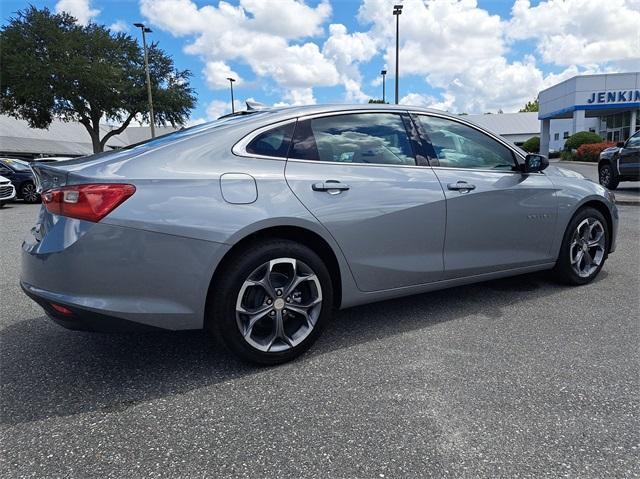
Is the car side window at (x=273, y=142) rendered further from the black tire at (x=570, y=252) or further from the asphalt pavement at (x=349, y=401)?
the black tire at (x=570, y=252)

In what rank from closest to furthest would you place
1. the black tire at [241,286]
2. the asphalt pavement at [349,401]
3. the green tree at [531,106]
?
the asphalt pavement at [349,401] → the black tire at [241,286] → the green tree at [531,106]

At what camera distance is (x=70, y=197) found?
8.07ft

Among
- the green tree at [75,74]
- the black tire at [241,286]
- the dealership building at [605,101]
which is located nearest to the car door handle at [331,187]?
the black tire at [241,286]

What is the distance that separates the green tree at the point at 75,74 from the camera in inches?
1000

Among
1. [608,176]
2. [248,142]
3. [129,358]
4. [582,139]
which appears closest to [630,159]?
[608,176]

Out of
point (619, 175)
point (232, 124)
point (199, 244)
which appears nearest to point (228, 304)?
point (199, 244)

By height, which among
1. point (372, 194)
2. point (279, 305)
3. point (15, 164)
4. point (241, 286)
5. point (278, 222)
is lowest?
point (279, 305)

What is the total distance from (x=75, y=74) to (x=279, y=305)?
27.8 meters

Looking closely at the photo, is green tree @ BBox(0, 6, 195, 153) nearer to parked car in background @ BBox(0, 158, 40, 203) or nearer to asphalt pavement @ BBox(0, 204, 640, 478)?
parked car in background @ BBox(0, 158, 40, 203)

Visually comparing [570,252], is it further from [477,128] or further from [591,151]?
[591,151]

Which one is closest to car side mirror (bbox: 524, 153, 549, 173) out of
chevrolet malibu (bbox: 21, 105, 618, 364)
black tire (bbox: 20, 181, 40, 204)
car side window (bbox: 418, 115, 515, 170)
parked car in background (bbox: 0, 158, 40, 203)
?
chevrolet malibu (bbox: 21, 105, 618, 364)

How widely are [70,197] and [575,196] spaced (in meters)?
3.93

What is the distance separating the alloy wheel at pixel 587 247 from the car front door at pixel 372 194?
167cm

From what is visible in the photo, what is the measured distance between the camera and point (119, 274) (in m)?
2.44
